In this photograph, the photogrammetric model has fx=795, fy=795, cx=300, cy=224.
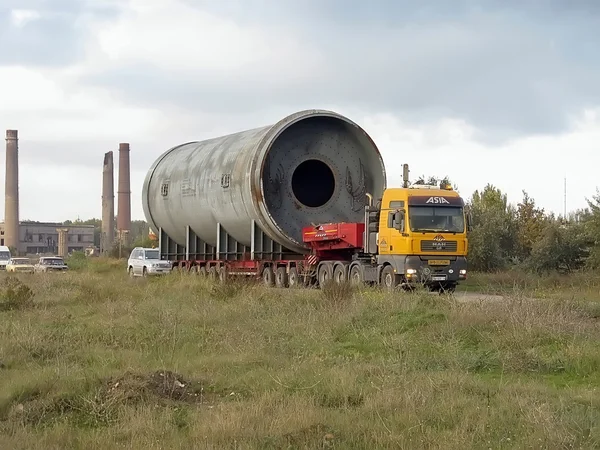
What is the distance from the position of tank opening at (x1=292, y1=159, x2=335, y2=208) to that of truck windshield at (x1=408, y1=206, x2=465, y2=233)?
5.88 metres

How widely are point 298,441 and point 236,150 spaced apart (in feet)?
66.5

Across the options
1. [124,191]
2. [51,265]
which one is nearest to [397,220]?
[51,265]

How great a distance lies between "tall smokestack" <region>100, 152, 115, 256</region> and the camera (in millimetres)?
79900

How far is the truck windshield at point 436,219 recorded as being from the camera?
69.4 feet

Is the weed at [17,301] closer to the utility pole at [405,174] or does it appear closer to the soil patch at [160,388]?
the soil patch at [160,388]

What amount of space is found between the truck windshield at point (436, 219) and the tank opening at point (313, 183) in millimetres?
5883

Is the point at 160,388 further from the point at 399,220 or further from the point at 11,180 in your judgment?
the point at 11,180

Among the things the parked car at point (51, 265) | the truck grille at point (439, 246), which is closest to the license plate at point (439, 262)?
the truck grille at point (439, 246)

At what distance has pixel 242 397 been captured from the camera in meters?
8.64

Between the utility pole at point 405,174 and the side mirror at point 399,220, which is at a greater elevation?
the utility pole at point 405,174

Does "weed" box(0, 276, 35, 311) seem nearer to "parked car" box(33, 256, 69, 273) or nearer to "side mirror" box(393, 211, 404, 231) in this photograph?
"side mirror" box(393, 211, 404, 231)

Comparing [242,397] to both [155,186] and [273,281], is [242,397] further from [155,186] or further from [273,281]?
[155,186]

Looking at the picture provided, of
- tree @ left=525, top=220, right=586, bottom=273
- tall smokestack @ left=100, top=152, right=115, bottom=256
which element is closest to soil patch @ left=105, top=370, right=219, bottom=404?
tree @ left=525, top=220, right=586, bottom=273

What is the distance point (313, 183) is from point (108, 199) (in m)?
56.7
